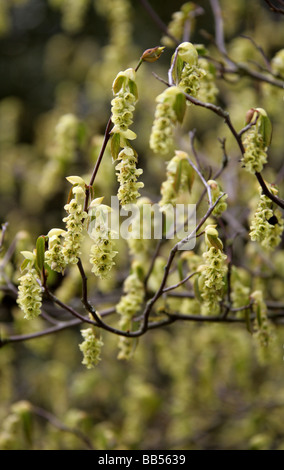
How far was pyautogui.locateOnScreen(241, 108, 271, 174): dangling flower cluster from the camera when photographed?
5.13ft

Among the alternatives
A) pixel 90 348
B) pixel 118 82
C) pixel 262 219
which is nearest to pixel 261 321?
pixel 262 219

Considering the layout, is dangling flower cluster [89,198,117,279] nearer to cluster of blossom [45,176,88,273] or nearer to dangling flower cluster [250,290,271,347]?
Result: cluster of blossom [45,176,88,273]

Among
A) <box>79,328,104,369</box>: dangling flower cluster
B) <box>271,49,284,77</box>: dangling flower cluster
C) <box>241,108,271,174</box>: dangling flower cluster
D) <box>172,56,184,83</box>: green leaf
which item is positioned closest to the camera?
<box>172,56,184,83</box>: green leaf

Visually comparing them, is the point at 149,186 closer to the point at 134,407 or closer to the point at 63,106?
the point at 63,106

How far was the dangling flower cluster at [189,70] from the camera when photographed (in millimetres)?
1431

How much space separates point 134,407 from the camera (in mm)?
3611

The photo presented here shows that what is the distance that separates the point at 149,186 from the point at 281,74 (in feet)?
9.83

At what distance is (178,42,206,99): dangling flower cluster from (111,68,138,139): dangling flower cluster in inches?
6.3

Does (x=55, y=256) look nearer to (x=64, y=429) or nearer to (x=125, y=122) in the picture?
(x=125, y=122)

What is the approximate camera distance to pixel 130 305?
6.68 ft

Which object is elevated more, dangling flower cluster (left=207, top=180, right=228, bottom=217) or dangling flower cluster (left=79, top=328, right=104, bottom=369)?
dangling flower cluster (left=207, top=180, right=228, bottom=217)

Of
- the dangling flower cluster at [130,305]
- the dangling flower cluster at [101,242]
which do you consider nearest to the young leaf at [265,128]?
the dangling flower cluster at [101,242]

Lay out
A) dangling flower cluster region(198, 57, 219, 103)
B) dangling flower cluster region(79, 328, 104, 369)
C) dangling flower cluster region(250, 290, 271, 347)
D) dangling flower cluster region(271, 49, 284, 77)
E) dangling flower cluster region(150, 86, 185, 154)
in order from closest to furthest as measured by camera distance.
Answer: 1. dangling flower cluster region(150, 86, 185, 154)
2. dangling flower cluster region(79, 328, 104, 369)
3. dangling flower cluster region(250, 290, 271, 347)
4. dangling flower cluster region(198, 57, 219, 103)
5. dangling flower cluster region(271, 49, 284, 77)

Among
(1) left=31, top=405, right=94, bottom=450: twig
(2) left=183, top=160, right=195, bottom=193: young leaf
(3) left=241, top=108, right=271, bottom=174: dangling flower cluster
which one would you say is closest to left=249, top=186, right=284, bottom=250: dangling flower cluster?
(3) left=241, top=108, right=271, bottom=174: dangling flower cluster
